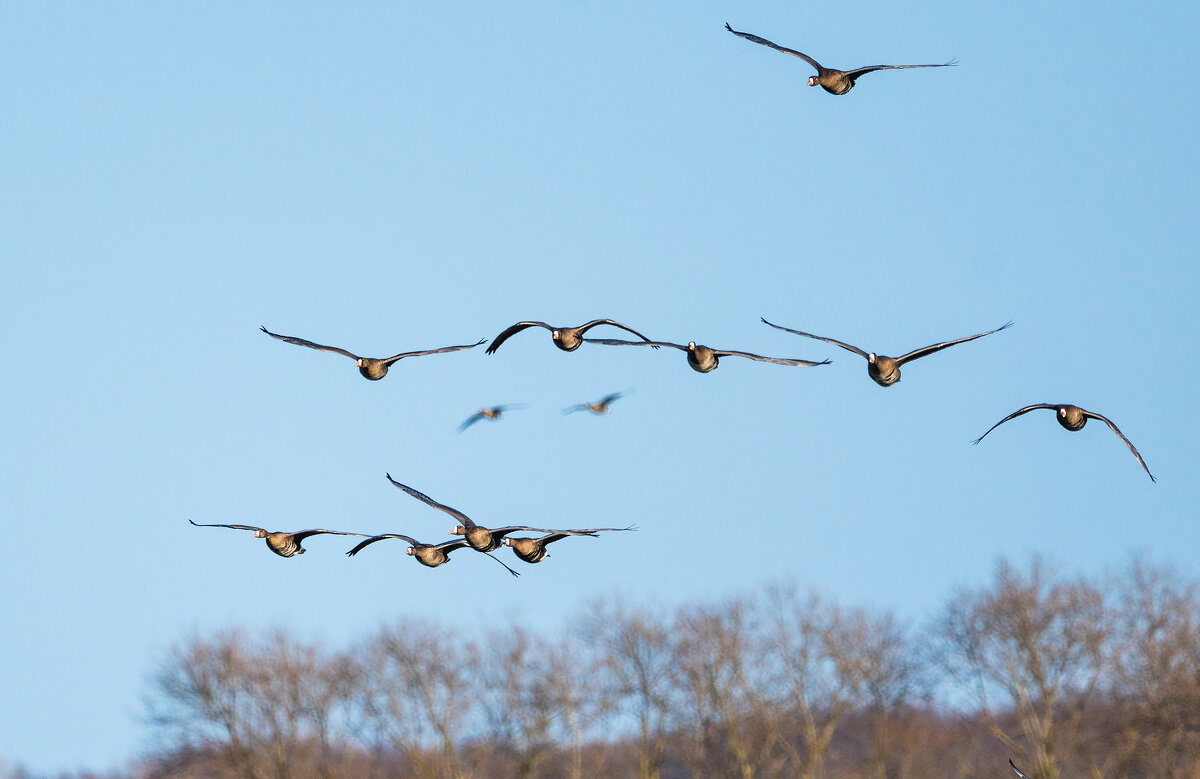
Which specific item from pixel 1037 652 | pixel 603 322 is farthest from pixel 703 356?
pixel 1037 652

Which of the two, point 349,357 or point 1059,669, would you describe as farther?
point 1059,669

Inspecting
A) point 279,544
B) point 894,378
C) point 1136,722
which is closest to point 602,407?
point 279,544

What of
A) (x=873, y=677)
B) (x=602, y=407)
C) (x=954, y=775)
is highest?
(x=602, y=407)

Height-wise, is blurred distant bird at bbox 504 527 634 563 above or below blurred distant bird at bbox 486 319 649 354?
below

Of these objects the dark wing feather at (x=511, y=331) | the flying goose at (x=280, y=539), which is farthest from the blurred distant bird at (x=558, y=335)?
the flying goose at (x=280, y=539)

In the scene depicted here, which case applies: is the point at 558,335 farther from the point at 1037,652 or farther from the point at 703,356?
the point at 1037,652

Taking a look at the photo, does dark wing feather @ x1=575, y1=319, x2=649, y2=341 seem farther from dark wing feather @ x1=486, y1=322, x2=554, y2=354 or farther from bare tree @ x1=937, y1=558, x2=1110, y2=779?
bare tree @ x1=937, y1=558, x2=1110, y2=779

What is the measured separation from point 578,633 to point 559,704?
4.82 metres

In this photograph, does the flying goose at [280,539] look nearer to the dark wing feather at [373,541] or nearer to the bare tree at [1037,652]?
the dark wing feather at [373,541]

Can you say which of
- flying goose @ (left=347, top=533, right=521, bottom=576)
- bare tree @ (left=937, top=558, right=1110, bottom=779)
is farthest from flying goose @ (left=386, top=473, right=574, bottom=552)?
bare tree @ (left=937, top=558, right=1110, bottom=779)

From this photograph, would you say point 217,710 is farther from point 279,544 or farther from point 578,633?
point 279,544

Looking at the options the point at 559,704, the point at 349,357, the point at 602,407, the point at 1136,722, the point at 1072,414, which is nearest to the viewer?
the point at 1072,414

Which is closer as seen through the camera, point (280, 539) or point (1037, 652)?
point (280, 539)

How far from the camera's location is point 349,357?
19.7 m
